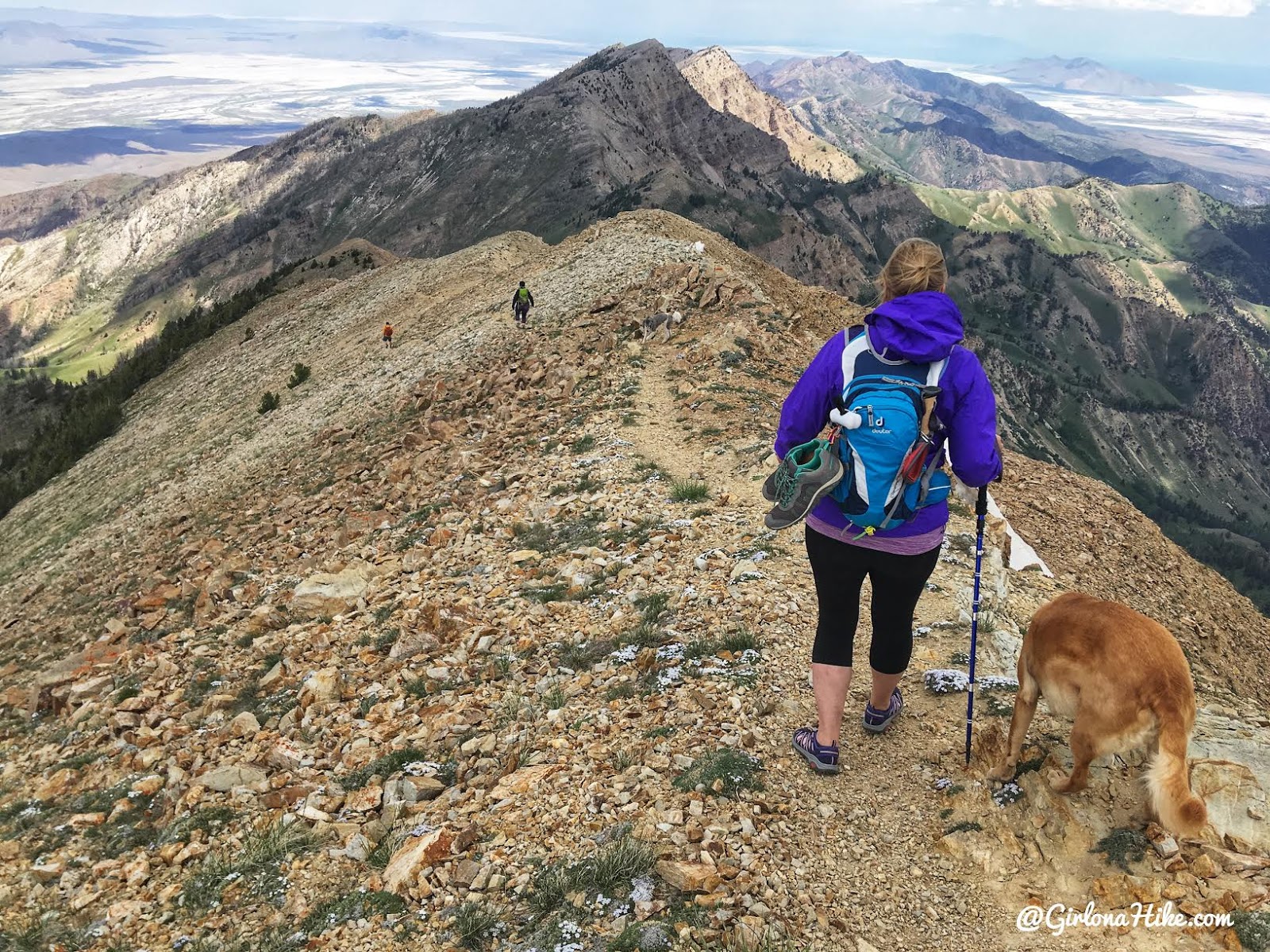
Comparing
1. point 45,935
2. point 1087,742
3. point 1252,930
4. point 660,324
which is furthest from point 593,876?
point 660,324

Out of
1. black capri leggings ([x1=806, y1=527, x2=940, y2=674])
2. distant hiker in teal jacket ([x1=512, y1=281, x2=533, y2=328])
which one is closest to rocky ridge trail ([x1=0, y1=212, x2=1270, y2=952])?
black capri leggings ([x1=806, y1=527, x2=940, y2=674])

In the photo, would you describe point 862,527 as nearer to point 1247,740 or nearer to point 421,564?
point 1247,740

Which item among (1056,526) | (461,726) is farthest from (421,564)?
(1056,526)

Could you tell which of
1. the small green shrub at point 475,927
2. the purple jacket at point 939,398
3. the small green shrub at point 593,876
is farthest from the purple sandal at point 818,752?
the small green shrub at point 475,927

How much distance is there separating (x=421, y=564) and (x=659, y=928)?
8195mm

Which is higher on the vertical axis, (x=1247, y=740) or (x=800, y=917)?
(x=1247, y=740)

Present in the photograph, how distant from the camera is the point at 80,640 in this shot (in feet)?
47.3

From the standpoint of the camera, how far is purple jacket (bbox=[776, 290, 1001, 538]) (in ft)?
15.5

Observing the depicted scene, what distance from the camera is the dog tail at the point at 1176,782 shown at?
438cm

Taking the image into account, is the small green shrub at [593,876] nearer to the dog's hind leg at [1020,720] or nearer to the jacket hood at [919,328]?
the dog's hind leg at [1020,720]

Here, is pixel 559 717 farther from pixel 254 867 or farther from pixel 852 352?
pixel 852 352

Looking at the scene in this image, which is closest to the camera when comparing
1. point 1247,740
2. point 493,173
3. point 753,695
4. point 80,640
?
point 1247,740

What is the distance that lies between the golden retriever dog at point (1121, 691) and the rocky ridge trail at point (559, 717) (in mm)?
520

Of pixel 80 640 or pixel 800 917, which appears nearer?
pixel 800 917
